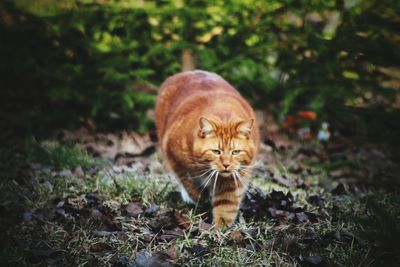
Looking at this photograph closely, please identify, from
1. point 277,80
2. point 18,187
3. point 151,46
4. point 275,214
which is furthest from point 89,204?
point 277,80

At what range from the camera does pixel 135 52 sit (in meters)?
5.75

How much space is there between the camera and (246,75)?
5902 millimetres

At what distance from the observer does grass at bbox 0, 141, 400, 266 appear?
261cm

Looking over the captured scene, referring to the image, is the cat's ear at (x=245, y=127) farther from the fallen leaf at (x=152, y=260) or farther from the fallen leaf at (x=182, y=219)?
the fallen leaf at (x=152, y=260)

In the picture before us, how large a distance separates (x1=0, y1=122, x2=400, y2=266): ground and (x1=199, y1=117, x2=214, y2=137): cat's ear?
569mm

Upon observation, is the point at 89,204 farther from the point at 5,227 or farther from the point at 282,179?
the point at 282,179

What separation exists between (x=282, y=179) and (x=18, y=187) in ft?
7.66

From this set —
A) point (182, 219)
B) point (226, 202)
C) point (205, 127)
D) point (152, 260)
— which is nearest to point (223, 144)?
point (205, 127)

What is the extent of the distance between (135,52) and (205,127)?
2858 mm

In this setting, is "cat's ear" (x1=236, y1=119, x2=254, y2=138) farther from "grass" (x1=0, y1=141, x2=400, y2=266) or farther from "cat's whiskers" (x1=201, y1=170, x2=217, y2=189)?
"grass" (x1=0, y1=141, x2=400, y2=266)

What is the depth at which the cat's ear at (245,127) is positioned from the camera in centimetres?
320

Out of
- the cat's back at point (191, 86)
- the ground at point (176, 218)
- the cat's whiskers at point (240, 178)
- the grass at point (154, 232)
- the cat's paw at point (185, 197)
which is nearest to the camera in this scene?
the ground at point (176, 218)

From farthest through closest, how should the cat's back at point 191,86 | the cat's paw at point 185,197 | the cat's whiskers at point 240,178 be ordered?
the cat's back at point 191,86, the cat's paw at point 185,197, the cat's whiskers at point 240,178

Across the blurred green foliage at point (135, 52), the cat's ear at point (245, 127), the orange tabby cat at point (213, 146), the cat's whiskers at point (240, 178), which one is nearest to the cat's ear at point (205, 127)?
the orange tabby cat at point (213, 146)
